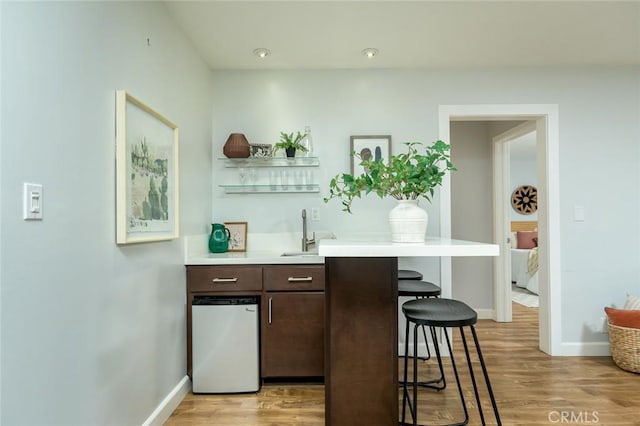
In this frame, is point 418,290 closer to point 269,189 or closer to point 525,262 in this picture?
point 269,189

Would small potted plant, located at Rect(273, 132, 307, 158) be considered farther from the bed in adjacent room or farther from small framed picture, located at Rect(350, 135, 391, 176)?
the bed in adjacent room

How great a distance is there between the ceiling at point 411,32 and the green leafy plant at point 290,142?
0.57 meters

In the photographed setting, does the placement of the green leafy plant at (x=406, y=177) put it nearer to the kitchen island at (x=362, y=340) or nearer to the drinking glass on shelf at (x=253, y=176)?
the kitchen island at (x=362, y=340)

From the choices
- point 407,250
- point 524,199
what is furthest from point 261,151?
point 524,199

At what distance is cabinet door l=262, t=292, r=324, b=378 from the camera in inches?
95.5

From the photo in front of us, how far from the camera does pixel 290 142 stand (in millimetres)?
2947

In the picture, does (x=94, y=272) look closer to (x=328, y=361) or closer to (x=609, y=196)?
(x=328, y=361)

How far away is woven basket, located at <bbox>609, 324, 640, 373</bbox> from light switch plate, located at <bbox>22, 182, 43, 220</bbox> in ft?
11.7

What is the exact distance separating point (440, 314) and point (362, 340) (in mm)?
358

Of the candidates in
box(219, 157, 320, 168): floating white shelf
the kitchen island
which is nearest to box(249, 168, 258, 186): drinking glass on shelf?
box(219, 157, 320, 168): floating white shelf

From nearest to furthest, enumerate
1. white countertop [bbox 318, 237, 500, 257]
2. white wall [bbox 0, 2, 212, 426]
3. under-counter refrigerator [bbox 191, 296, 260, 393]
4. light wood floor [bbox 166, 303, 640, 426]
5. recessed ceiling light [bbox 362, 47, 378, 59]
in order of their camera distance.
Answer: white wall [bbox 0, 2, 212, 426]
white countertop [bbox 318, 237, 500, 257]
light wood floor [bbox 166, 303, 640, 426]
under-counter refrigerator [bbox 191, 296, 260, 393]
recessed ceiling light [bbox 362, 47, 378, 59]

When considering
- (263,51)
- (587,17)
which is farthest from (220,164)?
(587,17)

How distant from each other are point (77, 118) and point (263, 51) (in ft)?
5.56

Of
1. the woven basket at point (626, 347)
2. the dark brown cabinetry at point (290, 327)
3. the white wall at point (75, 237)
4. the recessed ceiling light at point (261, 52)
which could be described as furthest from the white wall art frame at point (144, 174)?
the woven basket at point (626, 347)
